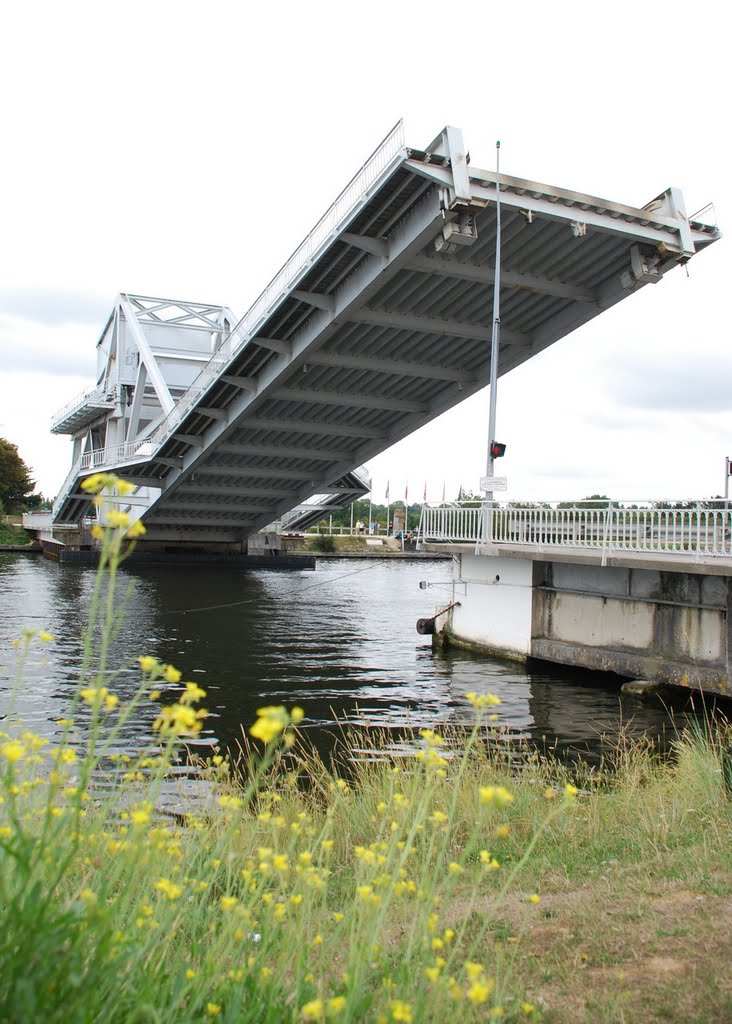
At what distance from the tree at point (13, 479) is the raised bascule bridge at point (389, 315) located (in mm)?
33175

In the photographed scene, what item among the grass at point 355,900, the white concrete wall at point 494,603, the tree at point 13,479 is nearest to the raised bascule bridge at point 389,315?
the white concrete wall at point 494,603

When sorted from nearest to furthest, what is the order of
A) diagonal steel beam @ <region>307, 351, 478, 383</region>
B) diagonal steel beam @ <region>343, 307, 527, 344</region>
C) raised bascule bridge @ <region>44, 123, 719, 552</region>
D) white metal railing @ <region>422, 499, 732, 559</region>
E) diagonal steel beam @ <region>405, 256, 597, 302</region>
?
white metal railing @ <region>422, 499, 732, 559</region>, raised bascule bridge @ <region>44, 123, 719, 552</region>, diagonal steel beam @ <region>405, 256, 597, 302</region>, diagonal steel beam @ <region>343, 307, 527, 344</region>, diagonal steel beam @ <region>307, 351, 478, 383</region>

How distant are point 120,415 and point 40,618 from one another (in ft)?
78.7

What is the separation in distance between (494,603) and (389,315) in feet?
26.8

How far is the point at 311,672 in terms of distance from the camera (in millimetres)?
14477

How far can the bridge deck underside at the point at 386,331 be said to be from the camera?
17.7 m

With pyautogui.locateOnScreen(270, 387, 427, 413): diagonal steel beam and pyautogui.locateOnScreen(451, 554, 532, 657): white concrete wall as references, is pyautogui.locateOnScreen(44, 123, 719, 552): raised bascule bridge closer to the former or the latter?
pyautogui.locateOnScreen(270, 387, 427, 413): diagonal steel beam

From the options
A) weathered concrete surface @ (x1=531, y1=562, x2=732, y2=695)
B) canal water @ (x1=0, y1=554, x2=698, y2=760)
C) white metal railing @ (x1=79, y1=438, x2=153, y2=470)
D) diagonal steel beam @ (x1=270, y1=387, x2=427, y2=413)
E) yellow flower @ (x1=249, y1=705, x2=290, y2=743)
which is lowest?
canal water @ (x1=0, y1=554, x2=698, y2=760)

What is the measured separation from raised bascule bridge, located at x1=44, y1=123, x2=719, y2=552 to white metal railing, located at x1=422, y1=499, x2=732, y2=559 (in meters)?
5.49

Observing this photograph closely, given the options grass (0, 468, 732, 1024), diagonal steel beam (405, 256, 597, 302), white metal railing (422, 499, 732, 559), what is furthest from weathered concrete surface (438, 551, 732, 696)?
diagonal steel beam (405, 256, 597, 302)

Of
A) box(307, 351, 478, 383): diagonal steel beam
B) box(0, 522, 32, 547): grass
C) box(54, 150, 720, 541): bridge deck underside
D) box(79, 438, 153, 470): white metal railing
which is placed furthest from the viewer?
box(0, 522, 32, 547): grass

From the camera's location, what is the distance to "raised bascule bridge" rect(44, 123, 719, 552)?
16781 mm

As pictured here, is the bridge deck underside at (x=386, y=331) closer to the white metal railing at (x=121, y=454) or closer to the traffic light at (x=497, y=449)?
the white metal railing at (x=121, y=454)

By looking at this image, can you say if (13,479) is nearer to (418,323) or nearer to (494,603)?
(418,323)
